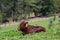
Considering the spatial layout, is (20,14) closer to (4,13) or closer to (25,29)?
(4,13)

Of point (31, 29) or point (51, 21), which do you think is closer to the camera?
point (31, 29)

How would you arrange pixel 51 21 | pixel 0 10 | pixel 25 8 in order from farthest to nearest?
pixel 25 8 → pixel 0 10 → pixel 51 21

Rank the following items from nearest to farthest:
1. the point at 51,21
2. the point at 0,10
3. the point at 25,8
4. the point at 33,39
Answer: the point at 33,39, the point at 51,21, the point at 0,10, the point at 25,8

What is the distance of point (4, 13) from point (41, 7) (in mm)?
8808

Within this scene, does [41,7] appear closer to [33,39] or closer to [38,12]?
[38,12]

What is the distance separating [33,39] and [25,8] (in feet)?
137

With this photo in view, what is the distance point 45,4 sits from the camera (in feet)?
166

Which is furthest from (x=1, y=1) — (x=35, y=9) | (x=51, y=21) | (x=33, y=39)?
(x=33, y=39)

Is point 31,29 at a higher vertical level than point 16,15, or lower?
higher

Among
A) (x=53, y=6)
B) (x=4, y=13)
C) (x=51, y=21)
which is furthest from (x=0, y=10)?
(x=51, y=21)

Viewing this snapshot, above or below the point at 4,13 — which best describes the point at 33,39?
above

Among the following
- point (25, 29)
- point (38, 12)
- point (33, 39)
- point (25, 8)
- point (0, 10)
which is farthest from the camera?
point (38, 12)

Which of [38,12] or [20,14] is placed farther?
[38,12]

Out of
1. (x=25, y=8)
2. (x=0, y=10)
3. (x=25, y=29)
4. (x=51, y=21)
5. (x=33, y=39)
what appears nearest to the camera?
(x=33, y=39)
